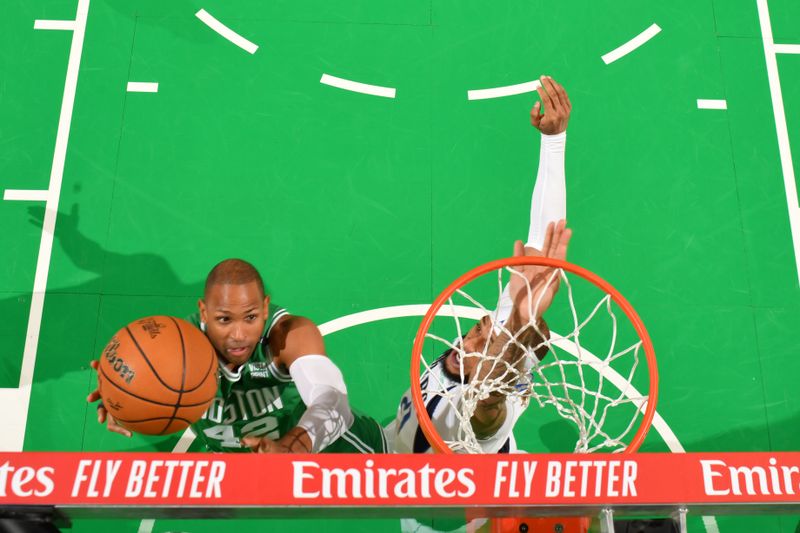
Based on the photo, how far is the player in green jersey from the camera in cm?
512

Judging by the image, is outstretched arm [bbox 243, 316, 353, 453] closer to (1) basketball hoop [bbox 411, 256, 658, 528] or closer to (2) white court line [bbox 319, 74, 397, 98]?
(1) basketball hoop [bbox 411, 256, 658, 528]

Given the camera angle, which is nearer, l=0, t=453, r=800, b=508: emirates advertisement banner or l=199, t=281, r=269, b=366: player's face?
l=0, t=453, r=800, b=508: emirates advertisement banner

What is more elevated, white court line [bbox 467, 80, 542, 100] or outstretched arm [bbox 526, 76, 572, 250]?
white court line [bbox 467, 80, 542, 100]

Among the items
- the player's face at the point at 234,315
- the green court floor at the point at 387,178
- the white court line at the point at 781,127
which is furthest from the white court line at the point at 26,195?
the white court line at the point at 781,127

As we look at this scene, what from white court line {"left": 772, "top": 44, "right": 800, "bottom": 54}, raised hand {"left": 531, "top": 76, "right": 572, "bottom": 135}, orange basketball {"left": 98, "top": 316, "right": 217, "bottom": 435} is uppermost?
white court line {"left": 772, "top": 44, "right": 800, "bottom": 54}

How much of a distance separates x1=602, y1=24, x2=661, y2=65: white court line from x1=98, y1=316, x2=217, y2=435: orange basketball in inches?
180

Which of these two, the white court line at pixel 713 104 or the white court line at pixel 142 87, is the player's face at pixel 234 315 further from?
the white court line at pixel 713 104

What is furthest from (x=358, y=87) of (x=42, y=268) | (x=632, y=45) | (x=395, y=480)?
(x=395, y=480)

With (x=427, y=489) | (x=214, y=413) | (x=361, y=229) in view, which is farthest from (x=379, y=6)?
(x=427, y=489)

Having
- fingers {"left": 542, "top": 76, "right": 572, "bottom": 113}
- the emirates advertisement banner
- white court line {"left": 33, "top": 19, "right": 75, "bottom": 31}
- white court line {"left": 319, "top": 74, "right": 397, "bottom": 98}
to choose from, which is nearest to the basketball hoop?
the emirates advertisement banner

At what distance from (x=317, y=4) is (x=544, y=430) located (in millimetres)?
3995

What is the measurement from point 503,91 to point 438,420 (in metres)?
3.25

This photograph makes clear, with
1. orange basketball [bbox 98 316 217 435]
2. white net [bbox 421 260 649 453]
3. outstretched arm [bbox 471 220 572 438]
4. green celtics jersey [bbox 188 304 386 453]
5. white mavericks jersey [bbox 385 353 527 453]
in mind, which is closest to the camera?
orange basketball [bbox 98 316 217 435]

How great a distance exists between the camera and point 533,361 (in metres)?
5.38
